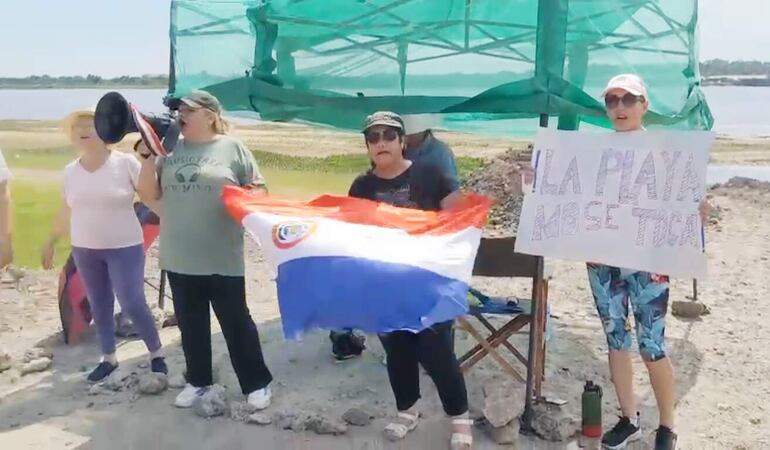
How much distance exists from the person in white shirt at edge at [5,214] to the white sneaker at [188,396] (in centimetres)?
131

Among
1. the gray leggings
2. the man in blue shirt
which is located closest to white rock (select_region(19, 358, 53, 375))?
the gray leggings

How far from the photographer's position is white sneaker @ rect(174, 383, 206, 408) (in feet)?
16.0

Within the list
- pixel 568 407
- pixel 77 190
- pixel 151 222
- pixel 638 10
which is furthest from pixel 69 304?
pixel 638 10

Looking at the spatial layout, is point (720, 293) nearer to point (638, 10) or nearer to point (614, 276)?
point (638, 10)

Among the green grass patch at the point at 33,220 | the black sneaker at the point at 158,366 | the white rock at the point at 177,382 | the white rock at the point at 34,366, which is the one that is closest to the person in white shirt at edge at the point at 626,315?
the white rock at the point at 177,382

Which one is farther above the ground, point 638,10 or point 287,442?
point 638,10

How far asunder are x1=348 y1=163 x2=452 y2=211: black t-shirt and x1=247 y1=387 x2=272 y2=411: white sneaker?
1.35m

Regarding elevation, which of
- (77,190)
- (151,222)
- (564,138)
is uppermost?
(564,138)

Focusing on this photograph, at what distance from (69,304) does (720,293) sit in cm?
590

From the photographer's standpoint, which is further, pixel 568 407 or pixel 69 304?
pixel 69 304

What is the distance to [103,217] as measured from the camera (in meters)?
4.88

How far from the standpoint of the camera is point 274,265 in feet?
13.9

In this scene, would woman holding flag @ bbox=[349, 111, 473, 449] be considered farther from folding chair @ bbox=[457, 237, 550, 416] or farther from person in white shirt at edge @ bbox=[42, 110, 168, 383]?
person in white shirt at edge @ bbox=[42, 110, 168, 383]

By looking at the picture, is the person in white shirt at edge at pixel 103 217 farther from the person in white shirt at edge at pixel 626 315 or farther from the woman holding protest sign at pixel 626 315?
the woman holding protest sign at pixel 626 315
